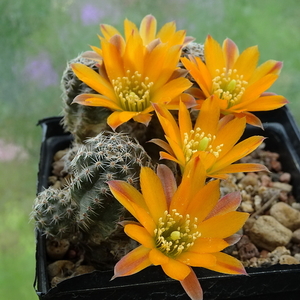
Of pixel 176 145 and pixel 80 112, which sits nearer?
pixel 176 145

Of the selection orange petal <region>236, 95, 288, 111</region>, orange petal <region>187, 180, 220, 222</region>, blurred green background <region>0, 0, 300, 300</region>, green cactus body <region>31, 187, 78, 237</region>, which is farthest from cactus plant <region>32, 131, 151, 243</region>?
blurred green background <region>0, 0, 300, 300</region>

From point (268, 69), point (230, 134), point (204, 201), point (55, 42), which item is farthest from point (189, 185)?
point (55, 42)

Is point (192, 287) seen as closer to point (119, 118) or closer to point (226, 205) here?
point (226, 205)

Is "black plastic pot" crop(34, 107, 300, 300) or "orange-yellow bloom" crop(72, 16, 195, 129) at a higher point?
"orange-yellow bloom" crop(72, 16, 195, 129)

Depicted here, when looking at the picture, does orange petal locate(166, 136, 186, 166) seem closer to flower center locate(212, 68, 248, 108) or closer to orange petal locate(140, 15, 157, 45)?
flower center locate(212, 68, 248, 108)

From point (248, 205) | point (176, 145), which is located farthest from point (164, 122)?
point (248, 205)

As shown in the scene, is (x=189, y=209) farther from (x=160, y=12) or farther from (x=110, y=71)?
(x=160, y=12)

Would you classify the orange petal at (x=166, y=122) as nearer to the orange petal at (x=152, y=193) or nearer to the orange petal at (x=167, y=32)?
the orange petal at (x=152, y=193)
